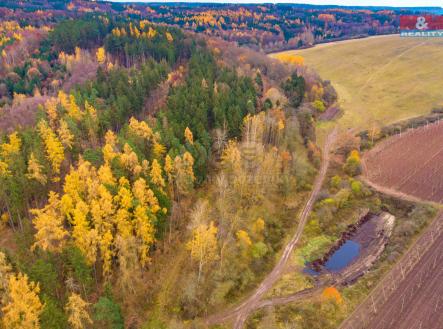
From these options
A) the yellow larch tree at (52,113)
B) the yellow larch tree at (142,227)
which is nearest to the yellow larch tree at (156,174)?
the yellow larch tree at (142,227)

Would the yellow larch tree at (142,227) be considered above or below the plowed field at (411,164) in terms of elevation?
above

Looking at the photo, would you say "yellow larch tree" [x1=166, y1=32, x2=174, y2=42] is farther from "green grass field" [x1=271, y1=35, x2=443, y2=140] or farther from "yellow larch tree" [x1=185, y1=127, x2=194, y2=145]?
"yellow larch tree" [x1=185, y1=127, x2=194, y2=145]

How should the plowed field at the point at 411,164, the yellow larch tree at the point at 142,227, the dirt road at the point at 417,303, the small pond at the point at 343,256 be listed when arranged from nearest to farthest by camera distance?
the dirt road at the point at 417,303, the yellow larch tree at the point at 142,227, the small pond at the point at 343,256, the plowed field at the point at 411,164

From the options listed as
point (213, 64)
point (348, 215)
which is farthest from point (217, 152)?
point (213, 64)

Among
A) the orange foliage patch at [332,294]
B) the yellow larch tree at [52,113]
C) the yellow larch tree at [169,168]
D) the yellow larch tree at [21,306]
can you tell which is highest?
the yellow larch tree at [52,113]

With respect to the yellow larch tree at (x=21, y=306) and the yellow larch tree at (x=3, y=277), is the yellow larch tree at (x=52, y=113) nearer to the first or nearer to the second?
the yellow larch tree at (x=3, y=277)

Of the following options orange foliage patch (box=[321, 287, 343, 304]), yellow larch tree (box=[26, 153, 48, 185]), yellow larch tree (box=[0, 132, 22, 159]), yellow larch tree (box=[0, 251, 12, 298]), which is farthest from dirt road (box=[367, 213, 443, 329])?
yellow larch tree (box=[0, 132, 22, 159])

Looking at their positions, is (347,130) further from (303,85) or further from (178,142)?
(178,142)

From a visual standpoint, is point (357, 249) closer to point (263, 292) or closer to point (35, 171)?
point (263, 292)
